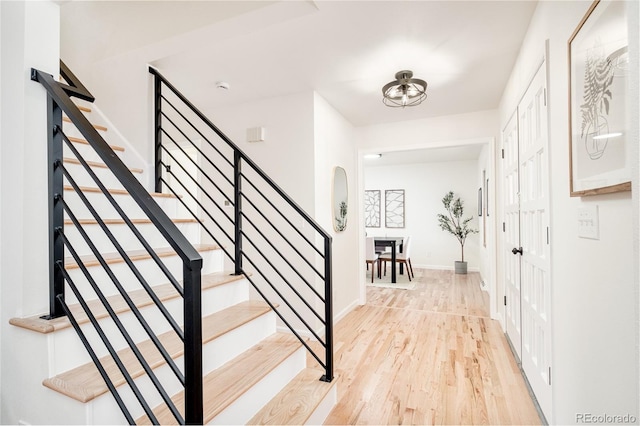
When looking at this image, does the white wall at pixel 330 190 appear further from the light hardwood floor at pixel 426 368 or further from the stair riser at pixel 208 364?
the stair riser at pixel 208 364

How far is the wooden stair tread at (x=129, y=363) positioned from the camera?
1.07 meters

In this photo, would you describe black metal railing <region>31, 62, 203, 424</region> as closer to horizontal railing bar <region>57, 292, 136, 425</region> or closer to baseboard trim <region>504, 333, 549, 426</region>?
horizontal railing bar <region>57, 292, 136, 425</region>

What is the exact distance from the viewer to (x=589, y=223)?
1218mm

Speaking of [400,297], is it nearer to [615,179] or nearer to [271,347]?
[271,347]

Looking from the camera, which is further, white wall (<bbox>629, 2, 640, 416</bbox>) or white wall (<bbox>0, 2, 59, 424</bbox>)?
white wall (<bbox>0, 2, 59, 424</bbox>)

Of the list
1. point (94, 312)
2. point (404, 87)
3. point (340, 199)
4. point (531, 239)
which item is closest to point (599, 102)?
point (531, 239)

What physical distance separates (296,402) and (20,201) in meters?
1.48

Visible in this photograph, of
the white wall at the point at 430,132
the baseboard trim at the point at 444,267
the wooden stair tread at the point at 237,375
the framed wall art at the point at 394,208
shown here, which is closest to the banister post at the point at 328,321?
the wooden stair tread at the point at 237,375

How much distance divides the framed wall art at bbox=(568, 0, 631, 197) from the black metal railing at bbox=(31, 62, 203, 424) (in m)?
1.28

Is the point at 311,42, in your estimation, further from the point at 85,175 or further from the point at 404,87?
the point at 85,175

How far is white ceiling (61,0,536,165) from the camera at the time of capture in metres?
1.97

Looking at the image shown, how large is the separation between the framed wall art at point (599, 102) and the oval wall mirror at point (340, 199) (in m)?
2.52

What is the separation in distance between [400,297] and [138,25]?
4322mm

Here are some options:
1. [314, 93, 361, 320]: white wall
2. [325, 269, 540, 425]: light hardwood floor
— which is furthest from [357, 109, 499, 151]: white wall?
[325, 269, 540, 425]: light hardwood floor
